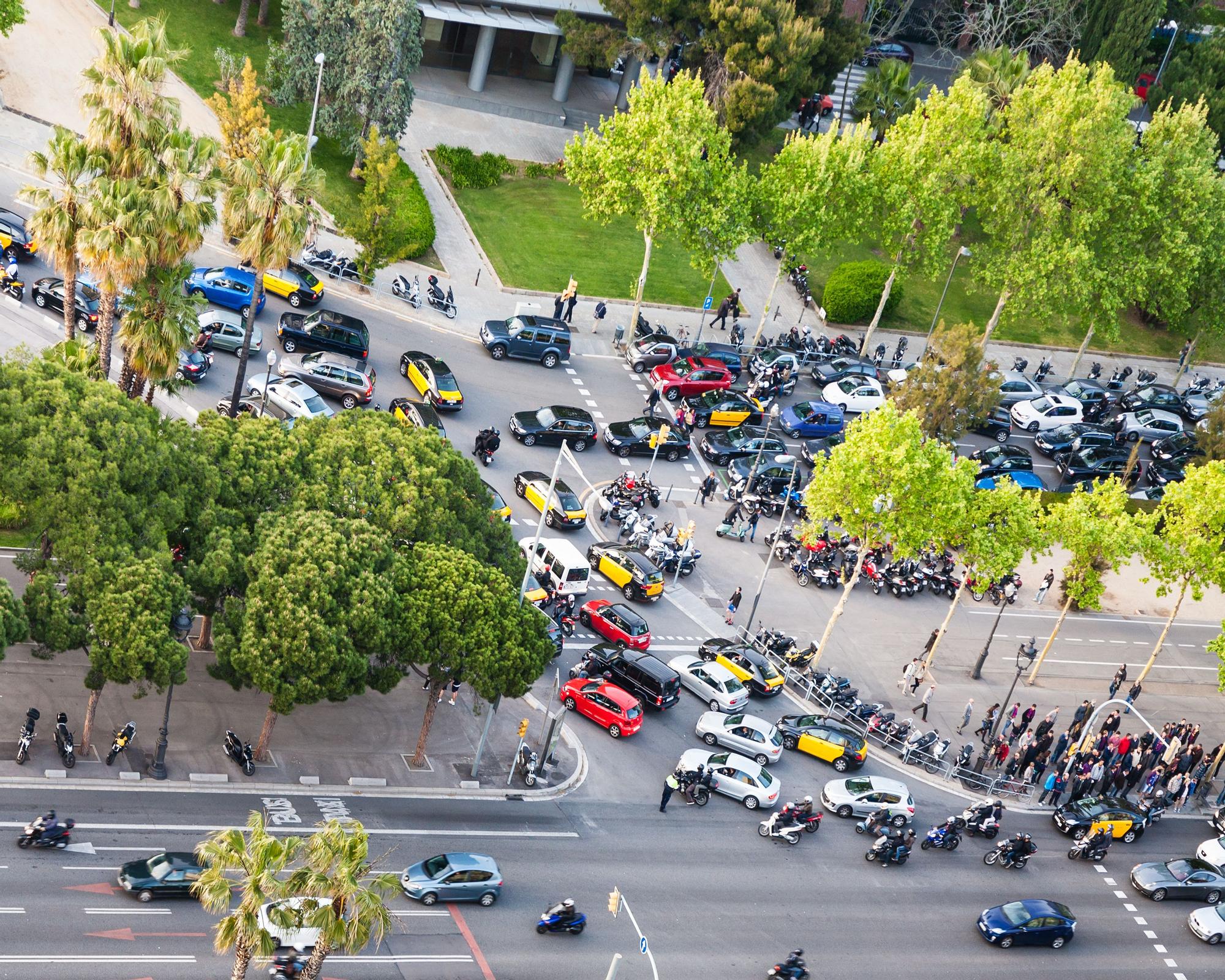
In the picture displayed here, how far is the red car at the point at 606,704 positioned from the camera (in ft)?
151

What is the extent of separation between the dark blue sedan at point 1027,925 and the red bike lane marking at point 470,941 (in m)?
15.5

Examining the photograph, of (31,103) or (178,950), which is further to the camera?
(31,103)

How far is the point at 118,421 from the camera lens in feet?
125

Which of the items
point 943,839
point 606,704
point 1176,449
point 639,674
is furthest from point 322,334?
point 1176,449

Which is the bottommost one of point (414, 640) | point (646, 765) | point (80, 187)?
point (646, 765)

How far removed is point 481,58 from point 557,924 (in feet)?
212

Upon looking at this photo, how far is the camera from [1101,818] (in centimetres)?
4741

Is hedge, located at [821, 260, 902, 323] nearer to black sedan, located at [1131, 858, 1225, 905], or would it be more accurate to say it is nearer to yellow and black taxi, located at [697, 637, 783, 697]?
yellow and black taxi, located at [697, 637, 783, 697]

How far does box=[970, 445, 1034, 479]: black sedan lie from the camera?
6750 cm

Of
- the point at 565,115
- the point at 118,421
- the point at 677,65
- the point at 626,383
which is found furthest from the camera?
the point at 565,115

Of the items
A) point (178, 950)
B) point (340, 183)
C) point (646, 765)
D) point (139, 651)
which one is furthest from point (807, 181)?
point (178, 950)

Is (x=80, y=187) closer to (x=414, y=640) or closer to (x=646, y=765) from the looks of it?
(x=414, y=640)

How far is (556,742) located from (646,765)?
11.0 ft

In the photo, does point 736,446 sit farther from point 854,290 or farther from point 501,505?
point 854,290
